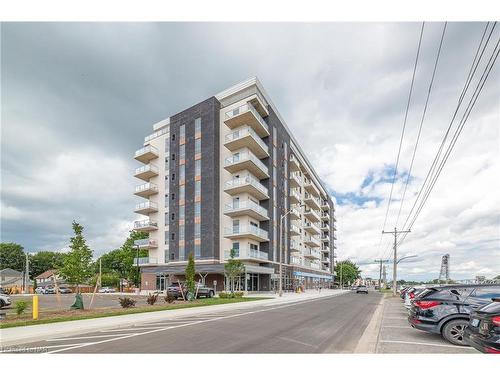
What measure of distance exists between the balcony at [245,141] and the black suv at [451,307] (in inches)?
1302

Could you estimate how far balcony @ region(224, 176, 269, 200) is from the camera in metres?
41.1

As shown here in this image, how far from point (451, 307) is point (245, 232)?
103ft

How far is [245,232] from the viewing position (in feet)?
133

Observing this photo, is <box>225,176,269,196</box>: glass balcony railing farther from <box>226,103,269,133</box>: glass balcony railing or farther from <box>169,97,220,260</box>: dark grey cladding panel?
<box>226,103,269,133</box>: glass balcony railing

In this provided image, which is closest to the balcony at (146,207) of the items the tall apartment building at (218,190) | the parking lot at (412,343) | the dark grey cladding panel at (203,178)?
the tall apartment building at (218,190)

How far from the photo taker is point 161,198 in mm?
51031

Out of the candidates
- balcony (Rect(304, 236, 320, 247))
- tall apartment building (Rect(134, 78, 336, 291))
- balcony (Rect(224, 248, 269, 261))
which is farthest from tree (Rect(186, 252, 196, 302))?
balcony (Rect(304, 236, 320, 247))

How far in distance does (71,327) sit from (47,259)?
380 ft

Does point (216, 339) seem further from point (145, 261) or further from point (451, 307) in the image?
point (145, 261)

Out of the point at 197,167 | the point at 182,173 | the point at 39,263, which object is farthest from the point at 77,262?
the point at 39,263

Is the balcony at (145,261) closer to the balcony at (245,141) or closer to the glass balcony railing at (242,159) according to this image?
the glass balcony railing at (242,159)

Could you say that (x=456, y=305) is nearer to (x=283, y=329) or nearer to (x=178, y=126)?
(x=283, y=329)

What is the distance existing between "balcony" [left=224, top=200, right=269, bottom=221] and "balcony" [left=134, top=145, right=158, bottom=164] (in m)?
16.6

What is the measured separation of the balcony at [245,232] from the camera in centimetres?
4084
